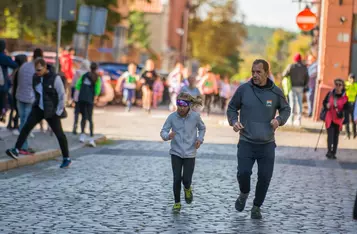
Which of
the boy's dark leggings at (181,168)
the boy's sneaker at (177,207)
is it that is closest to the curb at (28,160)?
the boy's dark leggings at (181,168)

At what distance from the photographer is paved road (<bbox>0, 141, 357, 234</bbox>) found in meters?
9.93

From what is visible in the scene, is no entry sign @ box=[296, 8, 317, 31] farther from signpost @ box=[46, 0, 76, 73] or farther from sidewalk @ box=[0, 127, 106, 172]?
signpost @ box=[46, 0, 76, 73]

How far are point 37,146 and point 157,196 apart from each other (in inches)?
→ 272

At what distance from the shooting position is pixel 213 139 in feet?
80.2

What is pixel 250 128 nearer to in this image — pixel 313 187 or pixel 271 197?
pixel 271 197

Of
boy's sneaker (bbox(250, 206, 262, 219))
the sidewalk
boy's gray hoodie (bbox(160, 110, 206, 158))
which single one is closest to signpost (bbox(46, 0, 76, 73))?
the sidewalk

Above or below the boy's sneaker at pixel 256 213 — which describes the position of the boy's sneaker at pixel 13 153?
below

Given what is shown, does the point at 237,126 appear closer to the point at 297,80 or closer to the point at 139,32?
the point at 297,80

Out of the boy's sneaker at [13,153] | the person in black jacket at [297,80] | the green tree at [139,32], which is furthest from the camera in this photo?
the green tree at [139,32]

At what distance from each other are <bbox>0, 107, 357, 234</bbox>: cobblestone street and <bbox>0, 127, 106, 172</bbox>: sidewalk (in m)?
0.22

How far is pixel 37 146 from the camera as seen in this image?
1900 centimetres

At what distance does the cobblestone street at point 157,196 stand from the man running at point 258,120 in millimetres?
452

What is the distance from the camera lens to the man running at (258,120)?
1057 centimetres

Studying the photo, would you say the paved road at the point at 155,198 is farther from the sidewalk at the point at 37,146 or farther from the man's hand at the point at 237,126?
the man's hand at the point at 237,126
